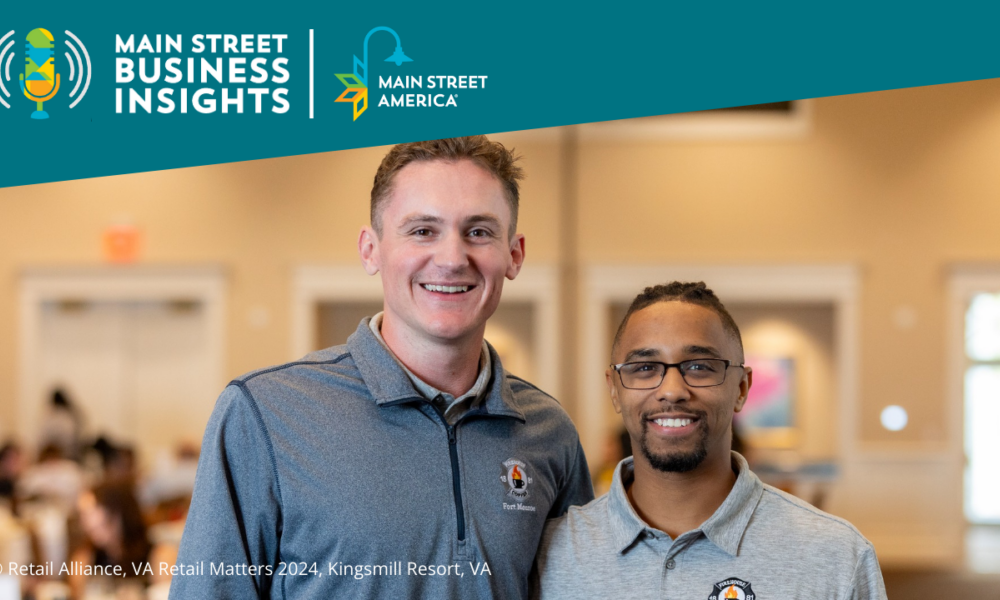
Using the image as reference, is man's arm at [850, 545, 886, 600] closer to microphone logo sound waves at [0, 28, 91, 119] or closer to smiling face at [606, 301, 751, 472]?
smiling face at [606, 301, 751, 472]

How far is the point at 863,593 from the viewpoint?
1728 mm

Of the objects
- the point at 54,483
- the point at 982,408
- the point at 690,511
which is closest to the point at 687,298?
the point at 690,511

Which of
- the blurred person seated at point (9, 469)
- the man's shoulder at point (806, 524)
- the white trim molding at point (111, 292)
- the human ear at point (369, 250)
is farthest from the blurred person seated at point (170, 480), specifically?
the man's shoulder at point (806, 524)

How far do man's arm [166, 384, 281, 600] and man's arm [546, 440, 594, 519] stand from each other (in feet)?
2.00

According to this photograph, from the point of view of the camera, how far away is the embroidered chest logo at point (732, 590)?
5.64ft

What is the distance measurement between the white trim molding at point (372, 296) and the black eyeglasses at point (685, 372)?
8194mm

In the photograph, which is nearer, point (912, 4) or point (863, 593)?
point (863, 593)

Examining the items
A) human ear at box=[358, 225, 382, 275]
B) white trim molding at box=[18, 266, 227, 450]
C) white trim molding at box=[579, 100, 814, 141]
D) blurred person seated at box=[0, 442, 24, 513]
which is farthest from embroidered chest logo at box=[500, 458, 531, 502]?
white trim molding at box=[18, 266, 227, 450]

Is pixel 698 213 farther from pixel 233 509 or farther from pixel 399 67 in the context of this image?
pixel 233 509

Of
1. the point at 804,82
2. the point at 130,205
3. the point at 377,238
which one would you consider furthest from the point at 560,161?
the point at 377,238

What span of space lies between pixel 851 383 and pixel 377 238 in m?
9.04

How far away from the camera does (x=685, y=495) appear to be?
1.84 m

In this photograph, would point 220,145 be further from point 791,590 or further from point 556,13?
point 791,590

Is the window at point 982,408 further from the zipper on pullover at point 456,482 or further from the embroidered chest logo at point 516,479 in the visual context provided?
the zipper on pullover at point 456,482
